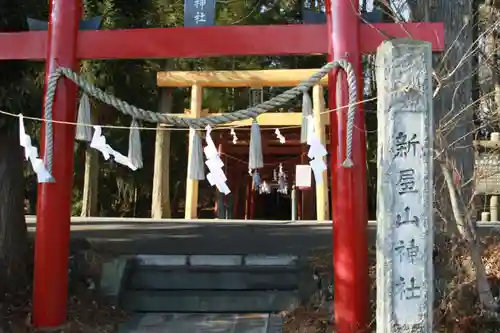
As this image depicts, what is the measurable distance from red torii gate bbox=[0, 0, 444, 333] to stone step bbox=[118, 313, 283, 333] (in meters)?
0.75

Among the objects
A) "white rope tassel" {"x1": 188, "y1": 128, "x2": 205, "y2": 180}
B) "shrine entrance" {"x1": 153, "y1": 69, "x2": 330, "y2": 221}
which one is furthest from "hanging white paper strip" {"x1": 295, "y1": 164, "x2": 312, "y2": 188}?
"shrine entrance" {"x1": 153, "y1": 69, "x2": 330, "y2": 221}

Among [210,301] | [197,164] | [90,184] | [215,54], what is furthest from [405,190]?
[90,184]

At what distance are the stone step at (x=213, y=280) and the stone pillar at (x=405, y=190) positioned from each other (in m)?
2.67

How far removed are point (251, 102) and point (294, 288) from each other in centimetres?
838

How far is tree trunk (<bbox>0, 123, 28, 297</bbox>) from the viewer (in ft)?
20.4

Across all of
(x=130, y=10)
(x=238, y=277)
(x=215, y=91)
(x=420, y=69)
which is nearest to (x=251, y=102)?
(x=215, y=91)

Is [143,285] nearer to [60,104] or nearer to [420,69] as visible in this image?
[60,104]

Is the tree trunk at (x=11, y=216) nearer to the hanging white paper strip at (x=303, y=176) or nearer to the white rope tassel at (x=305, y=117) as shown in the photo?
the white rope tassel at (x=305, y=117)

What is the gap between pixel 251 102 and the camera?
557 inches

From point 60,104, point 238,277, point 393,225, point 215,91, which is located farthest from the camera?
point 215,91

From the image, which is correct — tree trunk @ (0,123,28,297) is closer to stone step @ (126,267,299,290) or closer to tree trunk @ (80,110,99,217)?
stone step @ (126,267,299,290)

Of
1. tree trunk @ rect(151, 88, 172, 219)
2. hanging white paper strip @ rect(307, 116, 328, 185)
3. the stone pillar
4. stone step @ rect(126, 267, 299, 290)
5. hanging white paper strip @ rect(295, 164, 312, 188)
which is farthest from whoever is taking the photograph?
tree trunk @ rect(151, 88, 172, 219)

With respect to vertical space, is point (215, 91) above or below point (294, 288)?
above

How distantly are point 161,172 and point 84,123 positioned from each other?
963 cm
